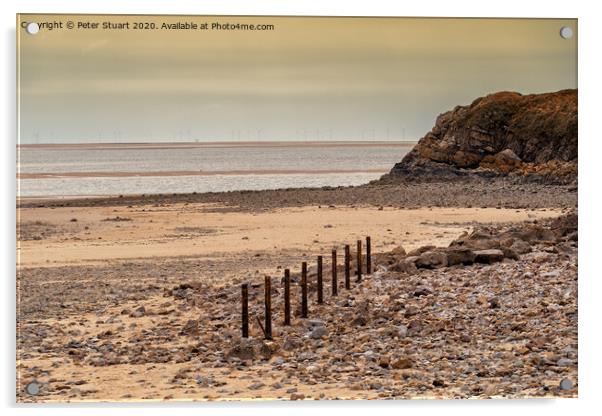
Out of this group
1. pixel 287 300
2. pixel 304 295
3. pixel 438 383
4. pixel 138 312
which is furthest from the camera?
pixel 138 312

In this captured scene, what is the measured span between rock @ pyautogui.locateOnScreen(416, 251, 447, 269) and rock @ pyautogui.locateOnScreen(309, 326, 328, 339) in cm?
213

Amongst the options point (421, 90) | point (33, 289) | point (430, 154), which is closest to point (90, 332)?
point (33, 289)

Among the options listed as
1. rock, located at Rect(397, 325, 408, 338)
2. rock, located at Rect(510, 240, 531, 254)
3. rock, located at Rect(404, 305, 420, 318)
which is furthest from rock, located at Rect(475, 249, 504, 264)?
rock, located at Rect(397, 325, 408, 338)

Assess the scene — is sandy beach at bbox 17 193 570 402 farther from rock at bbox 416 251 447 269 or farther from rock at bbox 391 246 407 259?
rock at bbox 416 251 447 269

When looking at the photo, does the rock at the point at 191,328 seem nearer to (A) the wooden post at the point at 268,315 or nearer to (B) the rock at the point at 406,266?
(A) the wooden post at the point at 268,315

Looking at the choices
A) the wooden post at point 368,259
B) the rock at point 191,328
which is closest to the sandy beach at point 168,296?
the rock at point 191,328

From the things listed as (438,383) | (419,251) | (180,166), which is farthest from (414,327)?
(180,166)

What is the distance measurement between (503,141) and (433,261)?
192 inches

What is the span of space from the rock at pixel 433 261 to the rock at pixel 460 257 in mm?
58

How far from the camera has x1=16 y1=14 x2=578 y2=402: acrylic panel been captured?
13.0 metres

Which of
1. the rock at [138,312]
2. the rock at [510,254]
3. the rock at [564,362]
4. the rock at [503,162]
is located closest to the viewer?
the rock at [564,362]

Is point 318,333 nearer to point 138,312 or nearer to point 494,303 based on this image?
point 494,303

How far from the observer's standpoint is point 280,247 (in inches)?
652

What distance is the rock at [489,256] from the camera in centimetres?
1534
